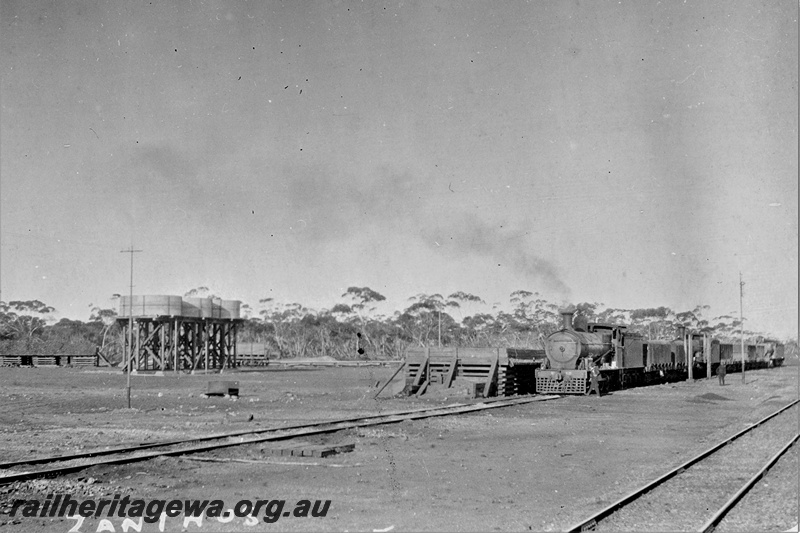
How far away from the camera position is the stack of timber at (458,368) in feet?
96.3

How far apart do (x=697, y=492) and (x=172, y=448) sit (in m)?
9.21

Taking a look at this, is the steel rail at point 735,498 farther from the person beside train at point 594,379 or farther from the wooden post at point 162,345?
the wooden post at point 162,345

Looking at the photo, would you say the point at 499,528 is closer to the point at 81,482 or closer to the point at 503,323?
the point at 81,482

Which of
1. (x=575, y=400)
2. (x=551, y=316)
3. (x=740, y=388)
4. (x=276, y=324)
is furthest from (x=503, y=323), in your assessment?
(x=575, y=400)

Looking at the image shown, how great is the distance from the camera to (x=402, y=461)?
13.6 meters

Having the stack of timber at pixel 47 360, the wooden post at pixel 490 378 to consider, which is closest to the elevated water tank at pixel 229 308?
the stack of timber at pixel 47 360

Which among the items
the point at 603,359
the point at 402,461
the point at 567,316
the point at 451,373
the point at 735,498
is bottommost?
the point at 402,461

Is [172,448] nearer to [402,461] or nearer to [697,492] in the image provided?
[402,461]

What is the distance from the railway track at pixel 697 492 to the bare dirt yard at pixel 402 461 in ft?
1.22

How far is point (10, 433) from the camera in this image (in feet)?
57.8

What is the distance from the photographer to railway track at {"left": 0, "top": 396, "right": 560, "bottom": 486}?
1205 cm

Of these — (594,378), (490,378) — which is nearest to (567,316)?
(594,378)

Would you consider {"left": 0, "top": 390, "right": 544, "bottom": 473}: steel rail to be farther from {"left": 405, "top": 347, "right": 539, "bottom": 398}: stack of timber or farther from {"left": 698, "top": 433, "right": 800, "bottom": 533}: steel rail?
{"left": 698, "top": 433, "right": 800, "bottom": 533}: steel rail

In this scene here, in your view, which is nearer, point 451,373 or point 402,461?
point 402,461
